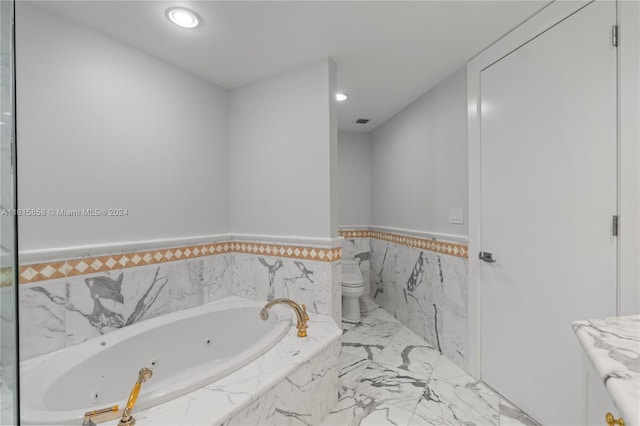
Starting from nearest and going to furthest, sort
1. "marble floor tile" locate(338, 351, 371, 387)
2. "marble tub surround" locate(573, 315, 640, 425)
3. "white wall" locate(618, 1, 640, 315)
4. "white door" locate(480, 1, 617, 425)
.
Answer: "marble tub surround" locate(573, 315, 640, 425)
"white wall" locate(618, 1, 640, 315)
"white door" locate(480, 1, 617, 425)
"marble floor tile" locate(338, 351, 371, 387)

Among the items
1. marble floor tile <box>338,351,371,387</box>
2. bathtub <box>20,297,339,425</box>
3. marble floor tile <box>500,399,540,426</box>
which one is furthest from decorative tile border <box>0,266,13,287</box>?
marble floor tile <box>500,399,540,426</box>

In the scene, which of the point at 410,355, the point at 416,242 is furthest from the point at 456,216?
the point at 410,355

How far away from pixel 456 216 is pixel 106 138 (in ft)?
8.11

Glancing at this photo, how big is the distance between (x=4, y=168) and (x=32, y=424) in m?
0.91

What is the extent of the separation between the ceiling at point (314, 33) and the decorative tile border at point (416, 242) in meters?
1.38

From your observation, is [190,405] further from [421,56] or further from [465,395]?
[421,56]

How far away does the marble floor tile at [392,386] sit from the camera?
5.49 feet

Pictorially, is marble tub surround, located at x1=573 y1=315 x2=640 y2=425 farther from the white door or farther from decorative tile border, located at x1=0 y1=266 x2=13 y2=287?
decorative tile border, located at x1=0 y1=266 x2=13 y2=287

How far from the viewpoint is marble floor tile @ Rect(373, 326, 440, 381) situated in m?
2.01

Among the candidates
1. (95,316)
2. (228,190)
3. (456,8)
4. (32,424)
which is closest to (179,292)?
(95,316)

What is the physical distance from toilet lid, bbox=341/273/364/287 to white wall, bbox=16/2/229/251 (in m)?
1.53

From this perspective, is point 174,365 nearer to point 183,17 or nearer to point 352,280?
point 352,280

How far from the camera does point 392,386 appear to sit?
5.93ft

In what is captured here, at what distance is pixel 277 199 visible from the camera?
2.13 metres
